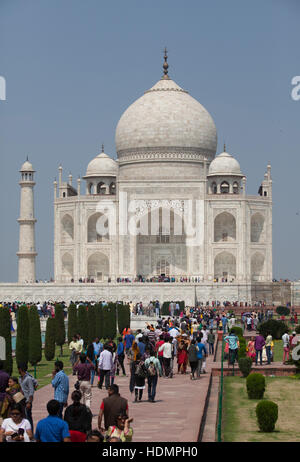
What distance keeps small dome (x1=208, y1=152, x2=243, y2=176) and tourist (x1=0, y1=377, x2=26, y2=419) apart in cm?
3544

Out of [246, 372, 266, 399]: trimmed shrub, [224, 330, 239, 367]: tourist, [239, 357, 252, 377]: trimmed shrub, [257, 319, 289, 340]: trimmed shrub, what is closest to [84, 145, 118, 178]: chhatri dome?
[257, 319, 289, 340]: trimmed shrub

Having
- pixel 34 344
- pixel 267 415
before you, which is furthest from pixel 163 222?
pixel 267 415

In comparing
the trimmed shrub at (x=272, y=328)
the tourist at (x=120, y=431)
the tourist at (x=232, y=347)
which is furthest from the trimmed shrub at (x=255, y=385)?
the trimmed shrub at (x=272, y=328)

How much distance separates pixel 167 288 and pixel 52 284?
4.92 metres

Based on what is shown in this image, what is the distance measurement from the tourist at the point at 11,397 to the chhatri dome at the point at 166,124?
35995mm

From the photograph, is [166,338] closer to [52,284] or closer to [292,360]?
[292,360]

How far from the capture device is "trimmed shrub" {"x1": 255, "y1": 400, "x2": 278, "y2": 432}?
10305mm

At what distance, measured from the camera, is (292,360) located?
1661 cm

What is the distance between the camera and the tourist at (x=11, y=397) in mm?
7996

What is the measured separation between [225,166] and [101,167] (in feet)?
20.7

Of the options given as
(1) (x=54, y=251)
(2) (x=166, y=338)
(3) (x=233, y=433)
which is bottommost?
(3) (x=233, y=433)

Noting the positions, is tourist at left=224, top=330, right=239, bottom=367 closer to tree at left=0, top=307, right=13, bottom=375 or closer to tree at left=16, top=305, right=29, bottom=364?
tree at left=16, top=305, right=29, bottom=364

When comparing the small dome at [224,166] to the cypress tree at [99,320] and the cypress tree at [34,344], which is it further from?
the cypress tree at [34,344]
